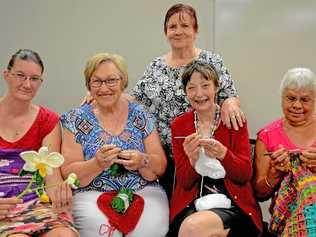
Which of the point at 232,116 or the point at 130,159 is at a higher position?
the point at 232,116

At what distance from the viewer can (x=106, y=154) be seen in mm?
2055

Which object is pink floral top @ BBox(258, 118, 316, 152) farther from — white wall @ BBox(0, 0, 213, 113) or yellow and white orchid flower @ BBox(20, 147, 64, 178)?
white wall @ BBox(0, 0, 213, 113)

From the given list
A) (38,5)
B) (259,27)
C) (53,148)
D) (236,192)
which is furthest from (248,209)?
(38,5)

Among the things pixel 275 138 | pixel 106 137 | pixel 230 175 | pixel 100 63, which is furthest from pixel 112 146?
pixel 275 138

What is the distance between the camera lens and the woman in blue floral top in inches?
82.9

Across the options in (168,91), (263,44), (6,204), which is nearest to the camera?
(6,204)

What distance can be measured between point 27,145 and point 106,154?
0.37 m

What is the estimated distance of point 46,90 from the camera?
10.6ft

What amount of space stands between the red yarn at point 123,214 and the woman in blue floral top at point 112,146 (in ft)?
0.07

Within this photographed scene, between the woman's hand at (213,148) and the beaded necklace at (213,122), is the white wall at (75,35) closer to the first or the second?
the beaded necklace at (213,122)

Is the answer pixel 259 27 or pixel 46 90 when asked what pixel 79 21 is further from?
pixel 259 27

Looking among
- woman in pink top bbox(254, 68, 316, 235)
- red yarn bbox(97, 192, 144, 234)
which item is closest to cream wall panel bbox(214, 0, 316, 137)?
woman in pink top bbox(254, 68, 316, 235)

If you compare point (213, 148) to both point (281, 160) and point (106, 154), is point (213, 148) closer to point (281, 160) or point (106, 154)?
point (281, 160)

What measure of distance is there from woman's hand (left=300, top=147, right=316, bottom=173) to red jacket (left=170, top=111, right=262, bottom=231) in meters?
0.23
